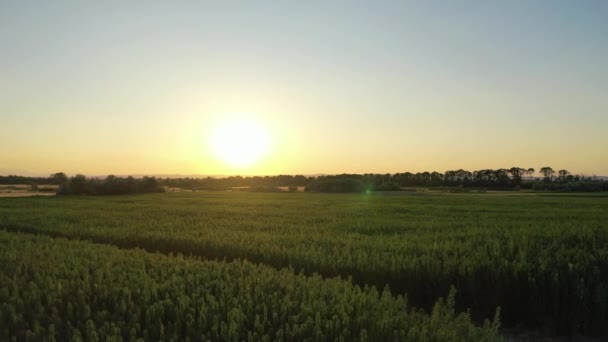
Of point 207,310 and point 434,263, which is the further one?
point 434,263

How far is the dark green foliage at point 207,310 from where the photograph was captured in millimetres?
4895

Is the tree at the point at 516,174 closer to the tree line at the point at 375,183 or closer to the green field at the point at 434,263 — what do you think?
the tree line at the point at 375,183

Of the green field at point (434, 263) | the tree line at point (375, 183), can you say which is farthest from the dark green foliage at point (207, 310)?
the tree line at point (375, 183)

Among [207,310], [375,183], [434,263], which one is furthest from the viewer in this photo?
[375,183]

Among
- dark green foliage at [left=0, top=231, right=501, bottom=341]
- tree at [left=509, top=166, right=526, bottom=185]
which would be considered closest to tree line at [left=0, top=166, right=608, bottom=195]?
tree at [left=509, top=166, right=526, bottom=185]

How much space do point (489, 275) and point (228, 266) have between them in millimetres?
4612

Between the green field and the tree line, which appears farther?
the tree line

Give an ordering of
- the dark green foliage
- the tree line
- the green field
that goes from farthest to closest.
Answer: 1. the tree line
2. the green field
3. the dark green foliage

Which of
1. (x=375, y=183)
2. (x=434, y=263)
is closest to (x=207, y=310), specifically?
(x=434, y=263)

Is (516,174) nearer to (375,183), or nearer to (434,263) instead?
(375,183)

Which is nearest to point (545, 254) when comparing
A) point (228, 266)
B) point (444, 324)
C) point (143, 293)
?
point (444, 324)

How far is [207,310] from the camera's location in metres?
5.48

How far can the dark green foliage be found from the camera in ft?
16.1

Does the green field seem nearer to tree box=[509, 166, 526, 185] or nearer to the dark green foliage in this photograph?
the dark green foliage
